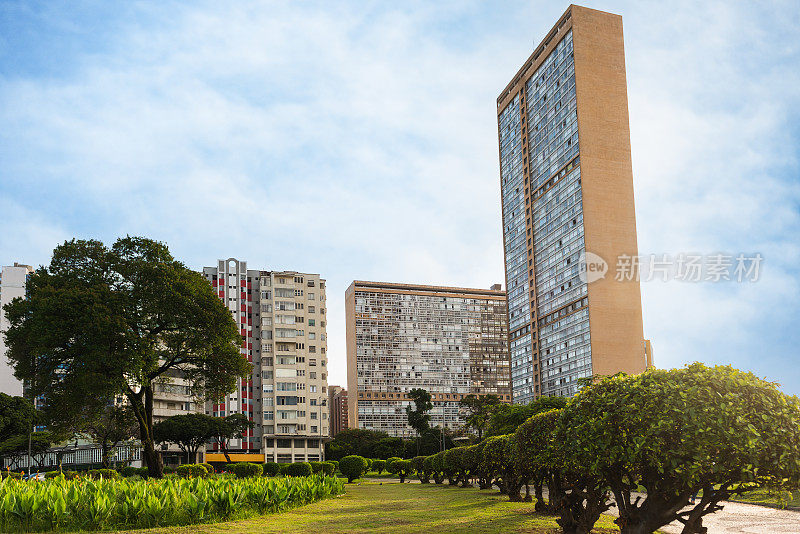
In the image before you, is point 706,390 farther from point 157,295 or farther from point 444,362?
point 444,362

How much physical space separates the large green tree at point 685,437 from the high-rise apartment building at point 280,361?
83517 mm

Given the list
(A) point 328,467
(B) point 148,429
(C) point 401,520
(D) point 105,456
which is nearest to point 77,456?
(D) point 105,456

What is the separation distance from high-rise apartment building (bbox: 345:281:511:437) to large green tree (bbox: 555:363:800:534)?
141674 millimetres

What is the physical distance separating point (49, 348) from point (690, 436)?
1129 inches

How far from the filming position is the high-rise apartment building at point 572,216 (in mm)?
93500

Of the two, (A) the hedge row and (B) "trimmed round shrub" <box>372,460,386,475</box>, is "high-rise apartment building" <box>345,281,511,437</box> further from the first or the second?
(A) the hedge row

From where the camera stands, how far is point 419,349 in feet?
516

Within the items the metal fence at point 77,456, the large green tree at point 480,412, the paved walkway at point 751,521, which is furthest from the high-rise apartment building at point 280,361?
the paved walkway at point 751,521

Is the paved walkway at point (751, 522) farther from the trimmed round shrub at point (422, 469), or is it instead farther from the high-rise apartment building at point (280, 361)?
the high-rise apartment building at point (280, 361)

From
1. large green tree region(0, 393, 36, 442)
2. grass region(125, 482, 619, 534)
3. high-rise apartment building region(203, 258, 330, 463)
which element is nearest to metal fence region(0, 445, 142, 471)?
large green tree region(0, 393, 36, 442)

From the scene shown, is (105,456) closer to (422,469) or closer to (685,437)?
(422,469)

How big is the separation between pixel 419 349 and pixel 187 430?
8659cm

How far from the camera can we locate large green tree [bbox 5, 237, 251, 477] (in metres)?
30.1

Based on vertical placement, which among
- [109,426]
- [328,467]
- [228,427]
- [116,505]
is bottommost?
[228,427]
